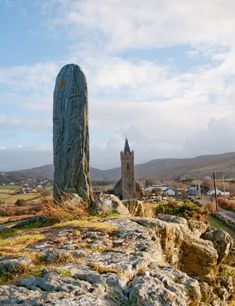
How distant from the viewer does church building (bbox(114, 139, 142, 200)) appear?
59.0 m

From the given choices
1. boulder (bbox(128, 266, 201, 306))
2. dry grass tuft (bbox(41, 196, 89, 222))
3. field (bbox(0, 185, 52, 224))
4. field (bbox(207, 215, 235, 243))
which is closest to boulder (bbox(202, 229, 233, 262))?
dry grass tuft (bbox(41, 196, 89, 222))

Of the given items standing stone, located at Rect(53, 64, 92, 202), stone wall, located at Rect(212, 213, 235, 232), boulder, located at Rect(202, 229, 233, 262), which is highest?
standing stone, located at Rect(53, 64, 92, 202)

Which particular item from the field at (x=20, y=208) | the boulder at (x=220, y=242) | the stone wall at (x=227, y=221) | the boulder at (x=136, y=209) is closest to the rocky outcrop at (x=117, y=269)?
the boulder at (x=220, y=242)

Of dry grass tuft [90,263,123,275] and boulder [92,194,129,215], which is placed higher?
boulder [92,194,129,215]

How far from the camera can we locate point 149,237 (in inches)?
350

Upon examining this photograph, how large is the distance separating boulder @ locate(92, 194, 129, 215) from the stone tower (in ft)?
141

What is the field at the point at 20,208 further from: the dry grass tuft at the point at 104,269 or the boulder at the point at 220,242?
the dry grass tuft at the point at 104,269

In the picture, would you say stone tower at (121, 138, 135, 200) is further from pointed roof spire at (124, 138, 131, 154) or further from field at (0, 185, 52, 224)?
field at (0, 185, 52, 224)

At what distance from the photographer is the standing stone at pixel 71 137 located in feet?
49.9

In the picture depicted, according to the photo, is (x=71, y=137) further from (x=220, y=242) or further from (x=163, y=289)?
(x=163, y=289)

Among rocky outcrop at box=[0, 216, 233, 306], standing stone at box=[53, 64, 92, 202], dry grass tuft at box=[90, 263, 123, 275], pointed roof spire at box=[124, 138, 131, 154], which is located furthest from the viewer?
pointed roof spire at box=[124, 138, 131, 154]

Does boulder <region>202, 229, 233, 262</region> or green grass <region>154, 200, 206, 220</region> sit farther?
green grass <region>154, 200, 206, 220</region>

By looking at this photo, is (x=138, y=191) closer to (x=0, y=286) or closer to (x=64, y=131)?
(x=64, y=131)

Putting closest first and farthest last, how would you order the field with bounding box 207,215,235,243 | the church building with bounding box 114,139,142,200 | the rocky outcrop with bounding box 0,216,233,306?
→ the rocky outcrop with bounding box 0,216,233,306, the field with bounding box 207,215,235,243, the church building with bounding box 114,139,142,200
